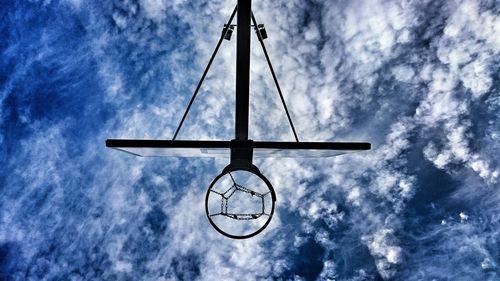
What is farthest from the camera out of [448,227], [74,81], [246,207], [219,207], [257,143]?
[448,227]

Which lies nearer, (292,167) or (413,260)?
(292,167)

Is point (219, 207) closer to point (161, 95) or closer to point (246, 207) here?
point (246, 207)

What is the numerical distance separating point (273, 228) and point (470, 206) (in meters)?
7.04

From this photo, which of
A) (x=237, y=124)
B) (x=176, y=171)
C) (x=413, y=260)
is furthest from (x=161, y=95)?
(x=413, y=260)

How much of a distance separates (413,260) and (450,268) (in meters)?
1.29

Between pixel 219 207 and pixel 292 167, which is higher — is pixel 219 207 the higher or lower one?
the lower one

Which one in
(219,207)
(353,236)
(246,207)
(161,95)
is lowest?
(219,207)

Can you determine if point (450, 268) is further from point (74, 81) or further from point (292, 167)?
point (74, 81)

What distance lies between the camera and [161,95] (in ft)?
39.3

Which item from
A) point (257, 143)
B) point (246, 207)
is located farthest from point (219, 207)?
point (257, 143)

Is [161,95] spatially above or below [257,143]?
above

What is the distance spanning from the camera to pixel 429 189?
1295 centimetres

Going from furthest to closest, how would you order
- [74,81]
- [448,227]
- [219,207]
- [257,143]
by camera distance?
[448,227] → [74,81] → [219,207] → [257,143]

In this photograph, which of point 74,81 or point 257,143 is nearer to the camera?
point 257,143
